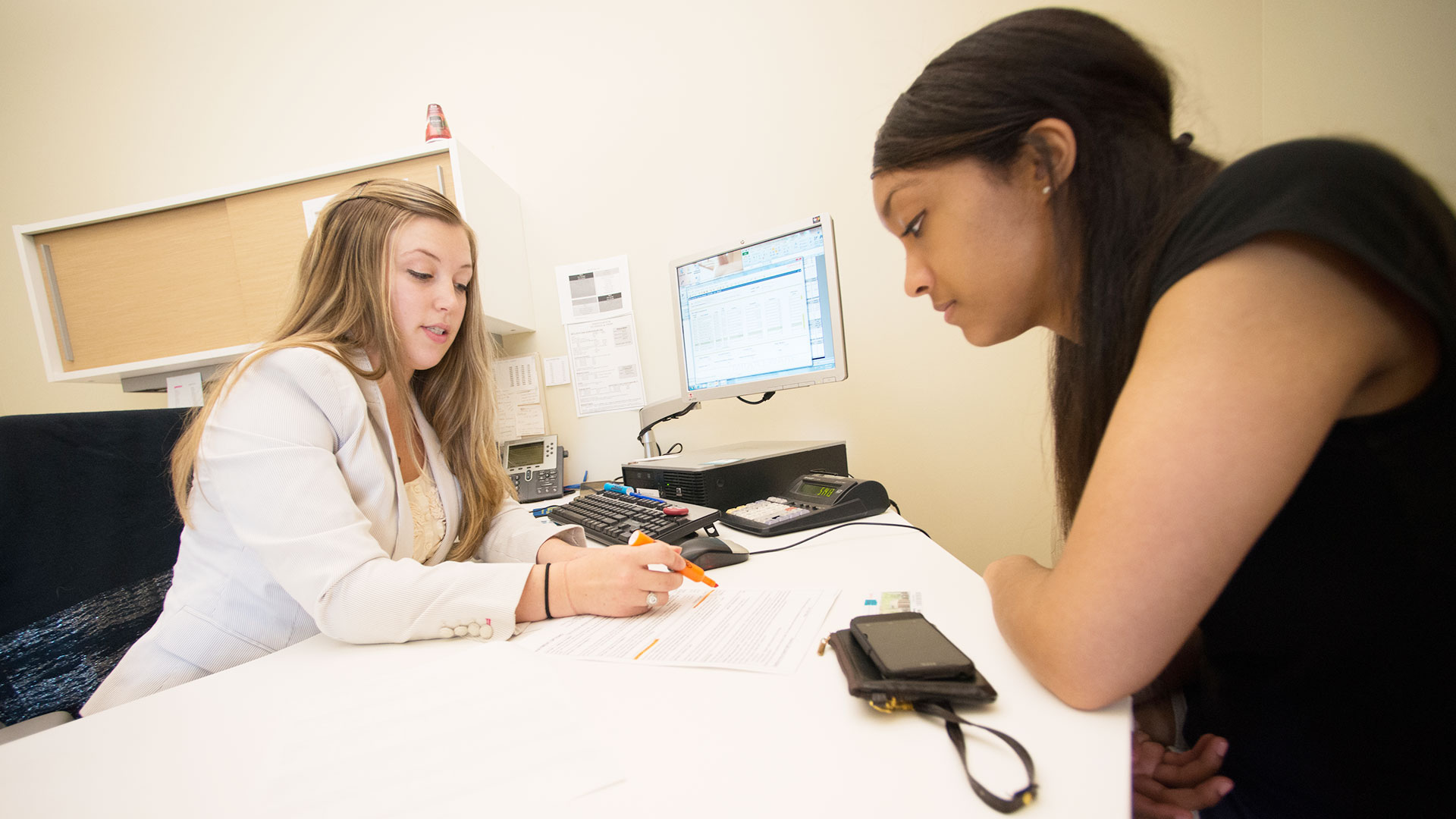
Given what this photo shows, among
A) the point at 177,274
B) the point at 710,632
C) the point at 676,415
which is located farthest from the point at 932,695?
the point at 177,274

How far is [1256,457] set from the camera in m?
0.35

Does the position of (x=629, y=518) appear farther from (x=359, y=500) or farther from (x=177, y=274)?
(x=177, y=274)

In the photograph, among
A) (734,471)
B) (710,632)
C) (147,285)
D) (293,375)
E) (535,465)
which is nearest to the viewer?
(710,632)

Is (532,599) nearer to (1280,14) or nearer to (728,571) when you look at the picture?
(728,571)

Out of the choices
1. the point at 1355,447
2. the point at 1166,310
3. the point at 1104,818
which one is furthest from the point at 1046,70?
the point at 1104,818

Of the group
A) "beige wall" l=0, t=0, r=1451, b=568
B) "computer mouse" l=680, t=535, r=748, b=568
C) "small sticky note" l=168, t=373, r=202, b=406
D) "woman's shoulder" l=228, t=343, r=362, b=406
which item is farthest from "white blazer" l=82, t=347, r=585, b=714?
"small sticky note" l=168, t=373, r=202, b=406

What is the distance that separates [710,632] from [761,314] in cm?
84

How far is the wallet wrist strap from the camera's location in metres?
0.31

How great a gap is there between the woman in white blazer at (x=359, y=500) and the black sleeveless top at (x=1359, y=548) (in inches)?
22.3

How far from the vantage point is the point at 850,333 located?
5.23ft

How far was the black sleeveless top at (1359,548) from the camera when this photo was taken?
348 millimetres

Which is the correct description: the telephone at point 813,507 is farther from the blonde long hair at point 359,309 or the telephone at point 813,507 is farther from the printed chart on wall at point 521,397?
the printed chart on wall at point 521,397

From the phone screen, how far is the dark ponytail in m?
0.31

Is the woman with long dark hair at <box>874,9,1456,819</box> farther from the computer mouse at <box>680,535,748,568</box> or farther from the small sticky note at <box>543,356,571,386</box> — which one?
the small sticky note at <box>543,356,571,386</box>
